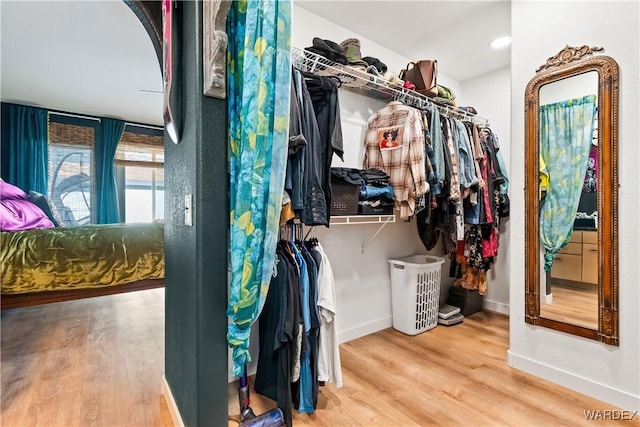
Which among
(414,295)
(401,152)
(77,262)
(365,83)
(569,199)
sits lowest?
(414,295)

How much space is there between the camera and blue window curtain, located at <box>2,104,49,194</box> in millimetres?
3986

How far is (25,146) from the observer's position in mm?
4070

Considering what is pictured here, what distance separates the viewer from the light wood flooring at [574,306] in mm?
1647

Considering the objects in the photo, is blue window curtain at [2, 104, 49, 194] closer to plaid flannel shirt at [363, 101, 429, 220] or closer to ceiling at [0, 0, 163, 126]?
ceiling at [0, 0, 163, 126]

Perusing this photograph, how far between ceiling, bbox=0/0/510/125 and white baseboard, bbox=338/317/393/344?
2263 mm

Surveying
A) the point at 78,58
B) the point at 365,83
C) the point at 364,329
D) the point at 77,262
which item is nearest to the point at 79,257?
the point at 77,262

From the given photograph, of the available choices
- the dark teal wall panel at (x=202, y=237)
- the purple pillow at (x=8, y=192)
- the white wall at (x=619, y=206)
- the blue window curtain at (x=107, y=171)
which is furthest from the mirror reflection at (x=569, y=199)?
the blue window curtain at (x=107, y=171)

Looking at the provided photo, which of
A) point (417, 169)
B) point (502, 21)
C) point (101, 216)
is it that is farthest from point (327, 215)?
point (101, 216)

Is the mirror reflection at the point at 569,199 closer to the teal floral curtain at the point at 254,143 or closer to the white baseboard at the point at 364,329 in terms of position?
the white baseboard at the point at 364,329

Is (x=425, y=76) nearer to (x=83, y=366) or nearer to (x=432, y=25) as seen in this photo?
(x=432, y=25)

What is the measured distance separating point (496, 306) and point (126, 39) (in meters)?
4.13

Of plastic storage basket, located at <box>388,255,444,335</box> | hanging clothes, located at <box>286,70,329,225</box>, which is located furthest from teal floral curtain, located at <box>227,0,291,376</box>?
plastic storage basket, located at <box>388,255,444,335</box>

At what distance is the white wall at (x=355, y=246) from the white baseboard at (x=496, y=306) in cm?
114

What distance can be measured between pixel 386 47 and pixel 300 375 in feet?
8.29
